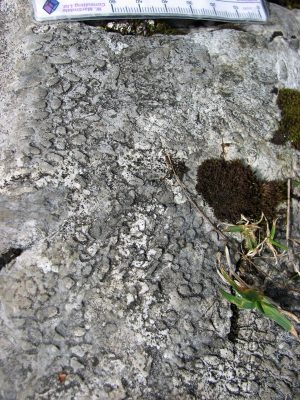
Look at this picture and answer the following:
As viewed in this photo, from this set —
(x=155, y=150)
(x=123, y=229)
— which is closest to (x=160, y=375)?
(x=123, y=229)

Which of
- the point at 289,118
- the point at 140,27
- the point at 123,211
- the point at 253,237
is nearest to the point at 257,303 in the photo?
the point at 253,237

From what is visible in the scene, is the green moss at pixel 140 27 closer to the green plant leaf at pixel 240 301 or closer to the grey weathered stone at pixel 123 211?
the grey weathered stone at pixel 123 211

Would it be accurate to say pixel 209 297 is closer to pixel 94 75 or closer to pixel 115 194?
pixel 115 194

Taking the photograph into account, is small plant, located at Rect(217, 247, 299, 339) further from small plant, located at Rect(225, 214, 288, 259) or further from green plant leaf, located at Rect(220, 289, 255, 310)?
small plant, located at Rect(225, 214, 288, 259)

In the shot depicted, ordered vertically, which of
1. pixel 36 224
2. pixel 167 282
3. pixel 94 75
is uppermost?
pixel 94 75

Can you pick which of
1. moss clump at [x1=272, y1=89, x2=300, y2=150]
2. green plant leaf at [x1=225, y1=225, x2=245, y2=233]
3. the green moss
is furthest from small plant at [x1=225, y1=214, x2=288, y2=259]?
the green moss

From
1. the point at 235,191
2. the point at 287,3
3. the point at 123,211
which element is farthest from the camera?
the point at 287,3

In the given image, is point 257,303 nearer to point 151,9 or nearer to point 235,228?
point 235,228
